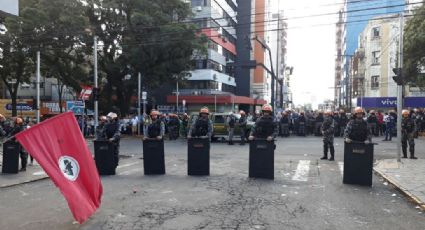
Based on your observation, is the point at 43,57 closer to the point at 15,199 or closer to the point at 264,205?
Answer: the point at 15,199

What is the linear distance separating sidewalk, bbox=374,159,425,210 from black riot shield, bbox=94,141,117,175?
23.6 feet

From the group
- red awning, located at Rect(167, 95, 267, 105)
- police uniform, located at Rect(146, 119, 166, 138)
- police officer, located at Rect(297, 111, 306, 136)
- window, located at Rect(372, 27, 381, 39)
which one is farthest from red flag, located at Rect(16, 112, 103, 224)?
window, located at Rect(372, 27, 381, 39)

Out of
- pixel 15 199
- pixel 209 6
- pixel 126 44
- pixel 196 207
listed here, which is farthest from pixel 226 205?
pixel 209 6

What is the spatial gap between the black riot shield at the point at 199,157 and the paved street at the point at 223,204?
Answer: 36 cm

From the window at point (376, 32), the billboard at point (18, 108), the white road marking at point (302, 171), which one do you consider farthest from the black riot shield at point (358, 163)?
the window at point (376, 32)

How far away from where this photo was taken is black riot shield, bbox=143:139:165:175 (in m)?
12.9

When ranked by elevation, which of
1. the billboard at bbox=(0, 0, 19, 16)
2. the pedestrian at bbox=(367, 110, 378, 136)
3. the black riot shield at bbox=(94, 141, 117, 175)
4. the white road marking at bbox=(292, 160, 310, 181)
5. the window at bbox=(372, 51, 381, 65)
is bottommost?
the white road marking at bbox=(292, 160, 310, 181)

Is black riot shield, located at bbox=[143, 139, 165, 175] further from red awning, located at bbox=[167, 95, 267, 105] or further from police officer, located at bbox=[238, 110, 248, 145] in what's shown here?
red awning, located at bbox=[167, 95, 267, 105]

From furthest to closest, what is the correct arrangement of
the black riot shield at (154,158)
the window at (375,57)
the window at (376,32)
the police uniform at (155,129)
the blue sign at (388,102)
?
the window at (375,57) < the window at (376,32) < the blue sign at (388,102) < the police uniform at (155,129) < the black riot shield at (154,158)

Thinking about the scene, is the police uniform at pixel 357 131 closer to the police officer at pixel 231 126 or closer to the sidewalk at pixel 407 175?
the sidewalk at pixel 407 175

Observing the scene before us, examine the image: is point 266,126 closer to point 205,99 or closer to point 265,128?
point 265,128

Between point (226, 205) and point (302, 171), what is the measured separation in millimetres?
5330

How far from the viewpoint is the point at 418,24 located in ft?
104

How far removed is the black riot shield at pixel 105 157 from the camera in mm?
12930
